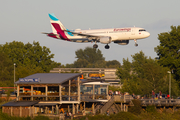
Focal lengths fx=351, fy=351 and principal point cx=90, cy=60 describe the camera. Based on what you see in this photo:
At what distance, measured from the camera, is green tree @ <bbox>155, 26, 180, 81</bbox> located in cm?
10038

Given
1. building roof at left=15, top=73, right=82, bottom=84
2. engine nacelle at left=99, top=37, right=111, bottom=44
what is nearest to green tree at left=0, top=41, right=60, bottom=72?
engine nacelle at left=99, top=37, right=111, bottom=44

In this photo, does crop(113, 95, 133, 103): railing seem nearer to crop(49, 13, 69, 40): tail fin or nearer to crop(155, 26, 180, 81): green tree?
crop(49, 13, 69, 40): tail fin

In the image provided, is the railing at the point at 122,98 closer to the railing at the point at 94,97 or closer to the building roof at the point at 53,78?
the railing at the point at 94,97

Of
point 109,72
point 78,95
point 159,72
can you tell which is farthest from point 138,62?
point 78,95

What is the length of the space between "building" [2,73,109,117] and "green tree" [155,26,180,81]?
54.7 m

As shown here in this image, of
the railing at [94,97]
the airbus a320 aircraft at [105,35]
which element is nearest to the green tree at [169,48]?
the airbus a320 aircraft at [105,35]

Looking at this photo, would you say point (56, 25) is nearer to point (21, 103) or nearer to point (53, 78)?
point (53, 78)

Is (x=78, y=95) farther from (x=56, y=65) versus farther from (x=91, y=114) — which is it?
(x=56, y=65)

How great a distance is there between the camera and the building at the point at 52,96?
139 feet

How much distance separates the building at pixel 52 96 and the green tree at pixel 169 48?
5466 cm

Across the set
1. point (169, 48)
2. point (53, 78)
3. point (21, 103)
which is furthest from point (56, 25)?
point (169, 48)

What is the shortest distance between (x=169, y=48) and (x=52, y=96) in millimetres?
69454

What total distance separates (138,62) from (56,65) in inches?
1777

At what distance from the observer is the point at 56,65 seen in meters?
132
